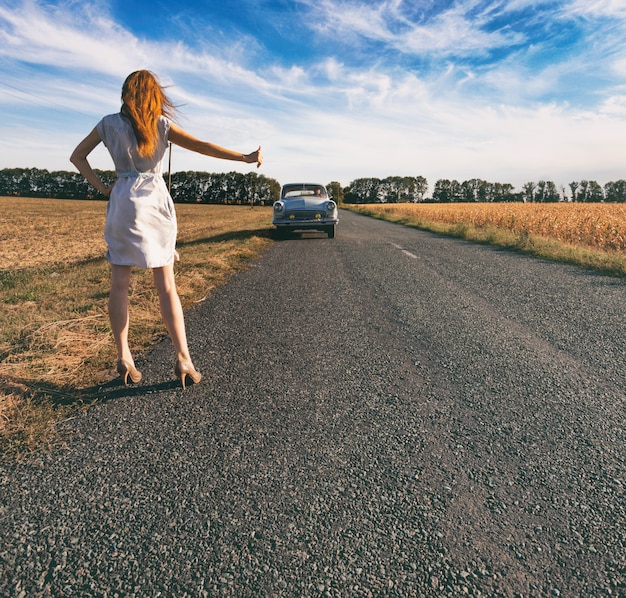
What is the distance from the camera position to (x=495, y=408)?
2479 mm

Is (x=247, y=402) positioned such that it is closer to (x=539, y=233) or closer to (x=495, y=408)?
(x=495, y=408)

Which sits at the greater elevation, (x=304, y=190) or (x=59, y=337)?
(x=304, y=190)

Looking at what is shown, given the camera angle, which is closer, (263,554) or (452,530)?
(263,554)

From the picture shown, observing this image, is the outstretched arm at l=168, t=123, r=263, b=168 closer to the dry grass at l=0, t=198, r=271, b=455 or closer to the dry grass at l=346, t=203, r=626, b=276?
the dry grass at l=0, t=198, r=271, b=455

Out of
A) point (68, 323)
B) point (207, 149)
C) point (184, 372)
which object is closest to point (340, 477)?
point (184, 372)

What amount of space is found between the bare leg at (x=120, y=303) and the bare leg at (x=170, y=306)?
0.18 meters

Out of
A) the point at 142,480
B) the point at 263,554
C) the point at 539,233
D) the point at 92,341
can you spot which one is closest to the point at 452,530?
the point at 263,554

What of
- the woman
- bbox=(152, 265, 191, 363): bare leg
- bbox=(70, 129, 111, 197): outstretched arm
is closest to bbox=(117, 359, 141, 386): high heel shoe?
the woman

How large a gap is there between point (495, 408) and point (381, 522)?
125 centimetres

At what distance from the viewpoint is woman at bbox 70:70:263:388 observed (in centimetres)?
236

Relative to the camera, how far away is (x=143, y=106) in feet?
7.70

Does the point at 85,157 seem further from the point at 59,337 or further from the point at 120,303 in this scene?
the point at 59,337

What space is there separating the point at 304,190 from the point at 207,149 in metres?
11.1

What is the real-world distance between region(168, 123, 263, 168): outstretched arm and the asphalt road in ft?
4.87
